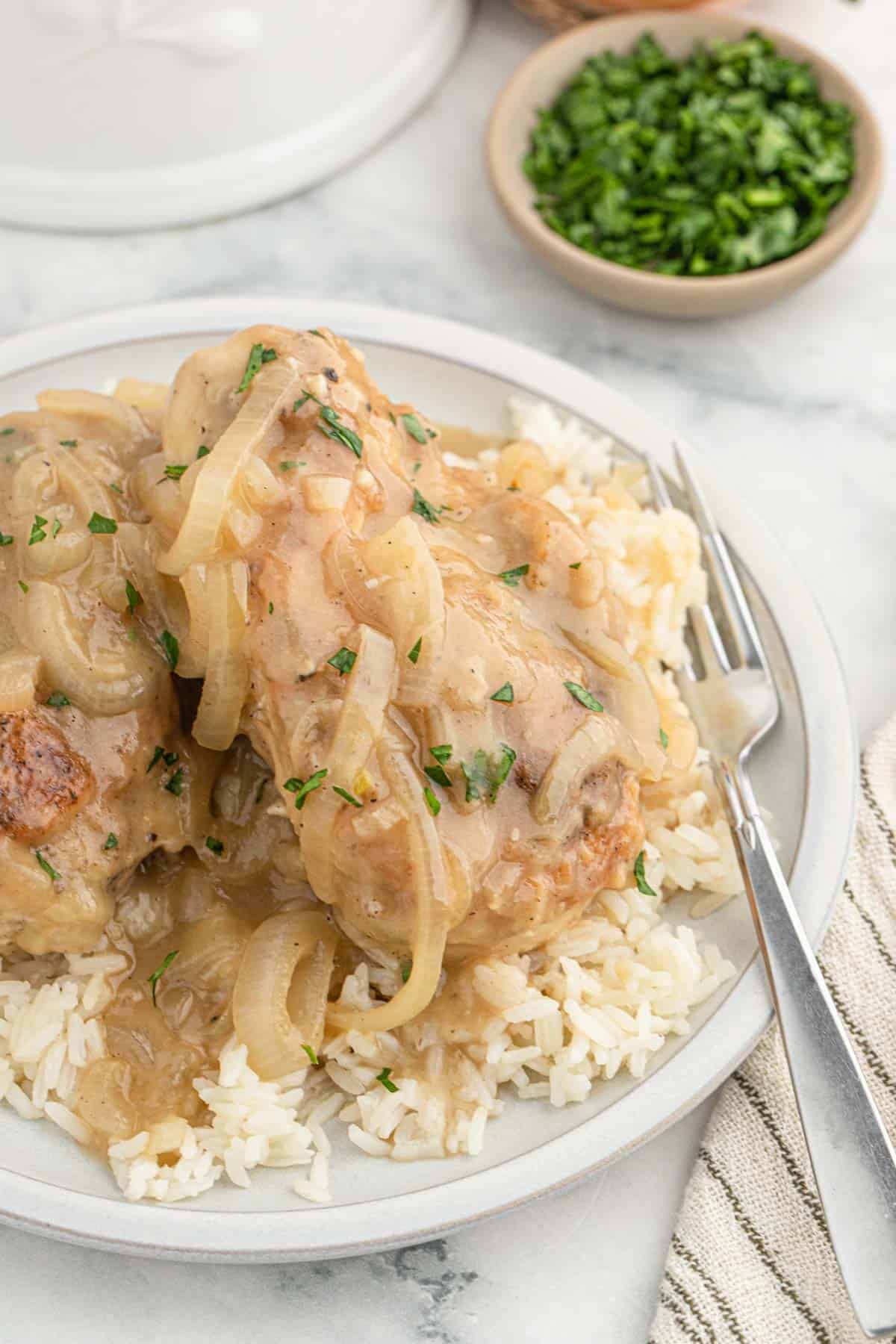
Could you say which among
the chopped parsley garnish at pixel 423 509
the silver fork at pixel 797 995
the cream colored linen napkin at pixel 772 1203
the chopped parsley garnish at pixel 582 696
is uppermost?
the chopped parsley garnish at pixel 423 509

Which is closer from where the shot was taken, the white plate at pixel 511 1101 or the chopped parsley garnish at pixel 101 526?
the white plate at pixel 511 1101

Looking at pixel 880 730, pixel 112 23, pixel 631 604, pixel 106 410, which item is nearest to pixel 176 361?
pixel 106 410

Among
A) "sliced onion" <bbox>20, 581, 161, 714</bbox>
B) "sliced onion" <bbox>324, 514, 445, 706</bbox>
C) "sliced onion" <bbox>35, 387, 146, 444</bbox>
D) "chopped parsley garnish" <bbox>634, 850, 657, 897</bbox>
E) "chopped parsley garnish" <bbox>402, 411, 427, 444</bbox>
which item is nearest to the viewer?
"sliced onion" <bbox>324, 514, 445, 706</bbox>

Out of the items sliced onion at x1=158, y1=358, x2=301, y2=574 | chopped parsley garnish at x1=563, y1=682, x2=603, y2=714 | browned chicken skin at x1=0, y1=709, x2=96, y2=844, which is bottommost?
browned chicken skin at x1=0, y1=709, x2=96, y2=844

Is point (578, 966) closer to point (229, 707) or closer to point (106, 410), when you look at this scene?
point (229, 707)

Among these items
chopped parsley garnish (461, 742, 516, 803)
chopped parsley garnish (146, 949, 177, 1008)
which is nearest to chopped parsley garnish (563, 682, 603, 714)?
chopped parsley garnish (461, 742, 516, 803)

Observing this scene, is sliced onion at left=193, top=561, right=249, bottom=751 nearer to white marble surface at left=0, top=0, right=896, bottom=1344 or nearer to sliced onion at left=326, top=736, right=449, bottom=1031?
sliced onion at left=326, top=736, right=449, bottom=1031

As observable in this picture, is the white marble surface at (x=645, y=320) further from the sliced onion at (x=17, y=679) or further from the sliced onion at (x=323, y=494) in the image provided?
the sliced onion at (x=17, y=679)

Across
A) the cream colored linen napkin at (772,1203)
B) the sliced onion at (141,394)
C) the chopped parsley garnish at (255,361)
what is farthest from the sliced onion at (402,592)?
the cream colored linen napkin at (772,1203)
